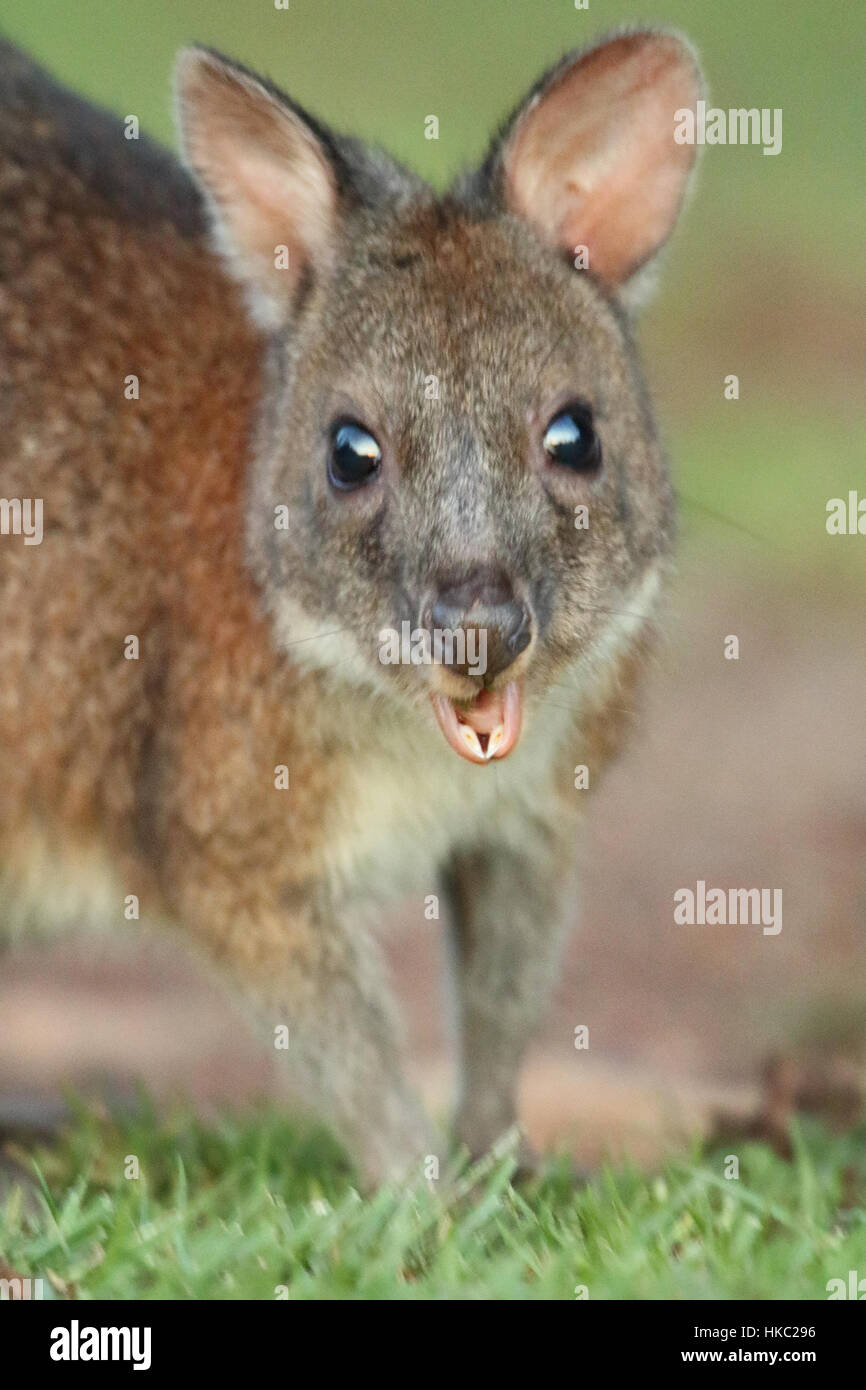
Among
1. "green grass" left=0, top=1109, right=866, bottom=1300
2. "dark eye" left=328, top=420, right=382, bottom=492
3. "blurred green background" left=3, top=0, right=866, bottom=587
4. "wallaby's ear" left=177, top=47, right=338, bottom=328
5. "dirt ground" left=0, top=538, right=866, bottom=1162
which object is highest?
"blurred green background" left=3, top=0, right=866, bottom=587

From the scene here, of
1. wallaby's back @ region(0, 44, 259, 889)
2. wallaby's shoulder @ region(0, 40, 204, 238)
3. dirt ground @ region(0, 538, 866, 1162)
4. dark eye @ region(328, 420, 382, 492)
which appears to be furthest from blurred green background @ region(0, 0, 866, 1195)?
dark eye @ region(328, 420, 382, 492)

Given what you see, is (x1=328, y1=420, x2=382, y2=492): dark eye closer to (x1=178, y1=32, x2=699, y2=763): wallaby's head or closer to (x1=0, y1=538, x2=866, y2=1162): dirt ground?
(x1=178, y1=32, x2=699, y2=763): wallaby's head

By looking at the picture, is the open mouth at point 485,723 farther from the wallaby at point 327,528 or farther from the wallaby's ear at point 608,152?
the wallaby's ear at point 608,152

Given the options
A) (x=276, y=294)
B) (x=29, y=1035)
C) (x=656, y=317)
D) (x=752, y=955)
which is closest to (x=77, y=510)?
(x=276, y=294)

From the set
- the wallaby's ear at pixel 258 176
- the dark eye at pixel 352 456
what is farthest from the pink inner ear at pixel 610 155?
the dark eye at pixel 352 456

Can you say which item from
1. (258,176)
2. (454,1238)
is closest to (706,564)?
(258,176)

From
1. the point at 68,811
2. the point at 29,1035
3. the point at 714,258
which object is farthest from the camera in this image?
the point at 714,258

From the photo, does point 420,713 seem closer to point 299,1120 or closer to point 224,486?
point 224,486
